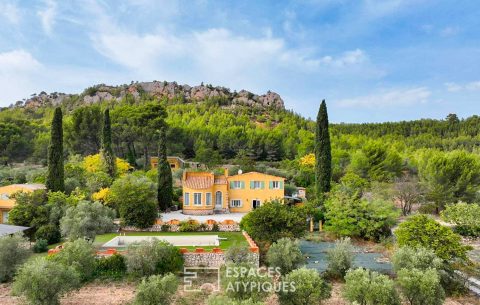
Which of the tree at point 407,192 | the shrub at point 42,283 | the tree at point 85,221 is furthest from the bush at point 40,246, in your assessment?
the tree at point 407,192

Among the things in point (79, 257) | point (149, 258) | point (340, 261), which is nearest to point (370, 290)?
point (340, 261)

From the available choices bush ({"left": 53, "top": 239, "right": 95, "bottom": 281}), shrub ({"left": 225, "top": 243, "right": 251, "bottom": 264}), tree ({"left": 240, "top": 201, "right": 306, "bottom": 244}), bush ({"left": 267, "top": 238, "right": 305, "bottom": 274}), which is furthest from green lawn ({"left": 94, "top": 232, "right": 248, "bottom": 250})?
bush ({"left": 53, "top": 239, "right": 95, "bottom": 281})

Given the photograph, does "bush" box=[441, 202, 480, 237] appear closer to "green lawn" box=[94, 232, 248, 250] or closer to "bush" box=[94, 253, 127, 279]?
"green lawn" box=[94, 232, 248, 250]

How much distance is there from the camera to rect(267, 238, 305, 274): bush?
1511 centimetres

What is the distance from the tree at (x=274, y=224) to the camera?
18859mm

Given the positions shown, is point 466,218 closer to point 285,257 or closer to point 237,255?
point 285,257

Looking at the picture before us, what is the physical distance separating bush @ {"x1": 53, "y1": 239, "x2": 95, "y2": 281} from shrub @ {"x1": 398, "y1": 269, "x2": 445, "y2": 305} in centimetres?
1148

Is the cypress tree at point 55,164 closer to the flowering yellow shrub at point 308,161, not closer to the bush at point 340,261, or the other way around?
the bush at point 340,261

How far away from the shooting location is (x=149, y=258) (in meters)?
14.9

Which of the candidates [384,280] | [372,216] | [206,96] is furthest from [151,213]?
[206,96]

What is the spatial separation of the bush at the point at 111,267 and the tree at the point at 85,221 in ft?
11.0

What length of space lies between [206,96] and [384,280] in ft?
317

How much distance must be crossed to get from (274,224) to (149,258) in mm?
6889

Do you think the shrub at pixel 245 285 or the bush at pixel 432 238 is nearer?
the shrub at pixel 245 285
